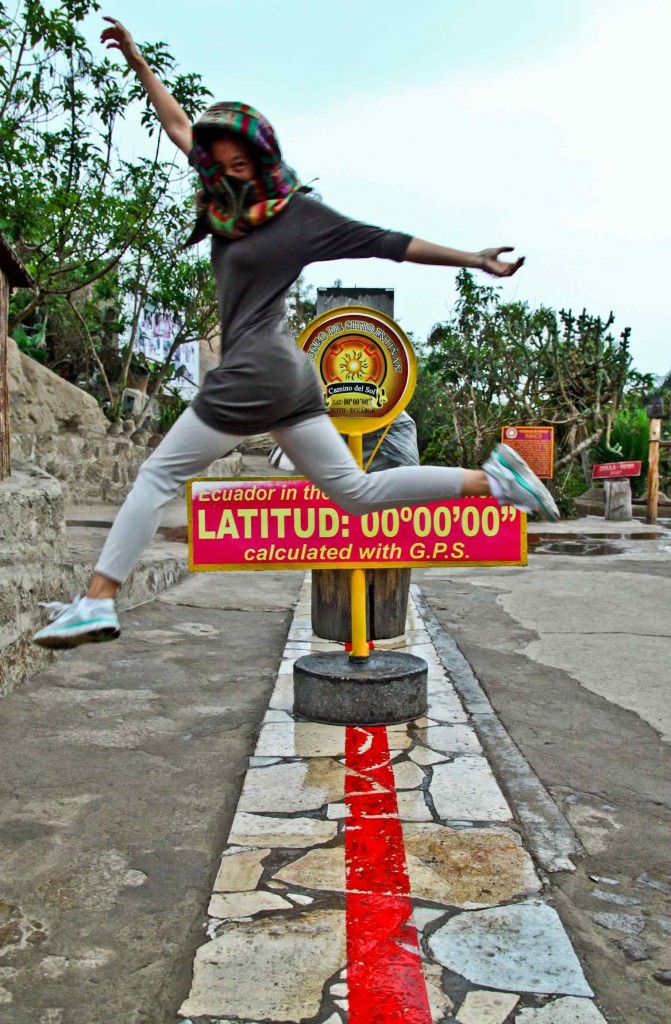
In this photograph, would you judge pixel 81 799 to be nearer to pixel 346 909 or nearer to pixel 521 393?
pixel 346 909

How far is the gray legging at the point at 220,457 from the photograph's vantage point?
7.92ft

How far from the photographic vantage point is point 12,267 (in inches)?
229

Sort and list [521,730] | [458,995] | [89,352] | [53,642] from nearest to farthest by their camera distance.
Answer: [458,995], [53,642], [521,730], [89,352]

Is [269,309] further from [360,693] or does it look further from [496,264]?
[360,693]

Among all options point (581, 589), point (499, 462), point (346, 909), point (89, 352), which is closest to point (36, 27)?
point (581, 589)

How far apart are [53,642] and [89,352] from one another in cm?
2080

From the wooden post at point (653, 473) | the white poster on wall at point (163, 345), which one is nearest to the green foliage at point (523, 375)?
the wooden post at point (653, 473)

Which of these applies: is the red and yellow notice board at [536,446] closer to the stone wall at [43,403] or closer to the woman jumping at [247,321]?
the stone wall at [43,403]

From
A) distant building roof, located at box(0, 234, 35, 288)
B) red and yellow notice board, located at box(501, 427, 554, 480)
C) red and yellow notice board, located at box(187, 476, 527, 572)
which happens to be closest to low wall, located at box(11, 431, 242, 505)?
red and yellow notice board, located at box(501, 427, 554, 480)

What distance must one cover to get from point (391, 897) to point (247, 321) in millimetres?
1713

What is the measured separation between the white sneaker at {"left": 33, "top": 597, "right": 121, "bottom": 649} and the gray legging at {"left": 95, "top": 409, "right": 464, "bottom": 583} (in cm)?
9

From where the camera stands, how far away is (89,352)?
72.2 feet

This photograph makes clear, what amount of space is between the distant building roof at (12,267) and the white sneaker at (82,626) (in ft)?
11.9

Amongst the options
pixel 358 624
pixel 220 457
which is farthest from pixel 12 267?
pixel 220 457
